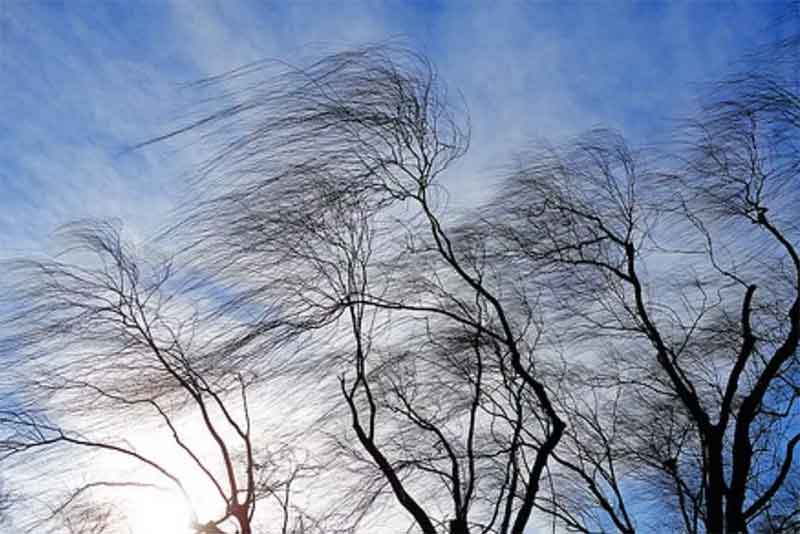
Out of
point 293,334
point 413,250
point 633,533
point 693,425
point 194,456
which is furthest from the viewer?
point 693,425

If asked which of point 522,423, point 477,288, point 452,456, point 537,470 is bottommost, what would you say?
point 537,470

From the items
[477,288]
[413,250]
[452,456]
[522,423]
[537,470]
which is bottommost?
[537,470]

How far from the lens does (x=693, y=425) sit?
7.12 m

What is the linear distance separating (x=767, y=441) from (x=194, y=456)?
4881 millimetres

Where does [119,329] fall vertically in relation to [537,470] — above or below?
above

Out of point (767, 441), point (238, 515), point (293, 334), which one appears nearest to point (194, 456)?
point (238, 515)

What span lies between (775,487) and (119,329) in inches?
205

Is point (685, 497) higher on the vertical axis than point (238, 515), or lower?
higher

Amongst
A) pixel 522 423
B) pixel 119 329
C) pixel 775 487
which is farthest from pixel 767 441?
pixel 119 329

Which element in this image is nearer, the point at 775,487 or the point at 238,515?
the point at 775,487

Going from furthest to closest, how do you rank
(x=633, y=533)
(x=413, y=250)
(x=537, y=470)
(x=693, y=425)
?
(x=693, y=425) < (x=633, y=533) < (x=413, y=250) < (x=537, y=470)

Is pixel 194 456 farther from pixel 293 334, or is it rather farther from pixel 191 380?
pixel 293 334

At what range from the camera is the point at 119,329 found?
20.6ft

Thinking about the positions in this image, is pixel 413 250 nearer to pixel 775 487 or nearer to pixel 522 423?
pixel 522 423
